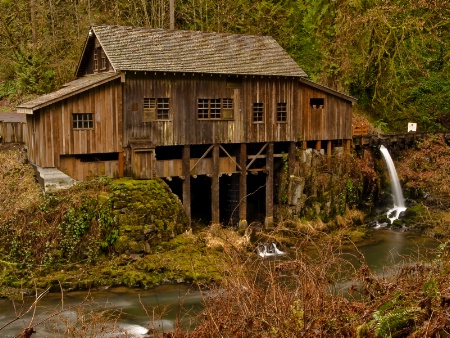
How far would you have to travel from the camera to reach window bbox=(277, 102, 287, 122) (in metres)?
24.3

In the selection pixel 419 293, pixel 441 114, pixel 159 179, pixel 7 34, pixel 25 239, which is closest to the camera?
pixel 419 293

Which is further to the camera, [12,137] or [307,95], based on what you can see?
[307,95]

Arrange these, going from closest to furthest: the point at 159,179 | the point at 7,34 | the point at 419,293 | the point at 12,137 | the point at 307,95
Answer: the point at 419,293 < the point at 159,179 < the point at 12,137 < the point at 307,95 < the point at 7,34

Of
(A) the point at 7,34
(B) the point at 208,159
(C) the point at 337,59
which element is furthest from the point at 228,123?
(A) the point at 7,34

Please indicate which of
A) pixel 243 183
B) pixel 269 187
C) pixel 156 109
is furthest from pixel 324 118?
pixel 156 109

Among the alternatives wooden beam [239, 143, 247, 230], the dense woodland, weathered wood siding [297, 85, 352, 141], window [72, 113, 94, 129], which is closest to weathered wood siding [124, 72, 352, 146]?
weathered wood siding [297, 85, 352, 141]

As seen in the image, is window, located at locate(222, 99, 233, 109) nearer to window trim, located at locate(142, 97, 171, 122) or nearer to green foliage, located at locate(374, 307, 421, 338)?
window trim, located at locate(142, 97, 171, 122)

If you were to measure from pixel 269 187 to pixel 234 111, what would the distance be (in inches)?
170

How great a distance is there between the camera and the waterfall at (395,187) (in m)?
28.0

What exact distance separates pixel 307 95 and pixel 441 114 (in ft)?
Answer: 53.2

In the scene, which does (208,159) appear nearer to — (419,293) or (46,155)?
(46,155)

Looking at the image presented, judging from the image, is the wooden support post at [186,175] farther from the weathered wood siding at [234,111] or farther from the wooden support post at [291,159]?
the wooden support post at [291,159]

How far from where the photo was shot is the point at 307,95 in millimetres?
25078

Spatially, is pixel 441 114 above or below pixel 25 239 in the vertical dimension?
above
